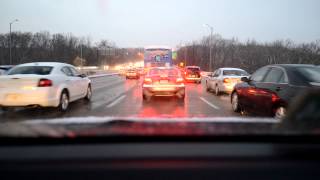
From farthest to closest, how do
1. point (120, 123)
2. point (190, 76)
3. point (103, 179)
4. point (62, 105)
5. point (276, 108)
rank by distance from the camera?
point (190, 76) < point (62, 105) < point (276, 108) < point (120, 123) < point (103, 179)

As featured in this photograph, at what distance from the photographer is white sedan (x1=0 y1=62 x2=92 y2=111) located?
1220 cm

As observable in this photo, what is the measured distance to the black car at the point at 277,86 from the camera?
361 inches

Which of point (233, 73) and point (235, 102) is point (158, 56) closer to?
point (233, 73)

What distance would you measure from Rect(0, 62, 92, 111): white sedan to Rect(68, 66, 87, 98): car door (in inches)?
43.1

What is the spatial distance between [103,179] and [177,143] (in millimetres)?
506

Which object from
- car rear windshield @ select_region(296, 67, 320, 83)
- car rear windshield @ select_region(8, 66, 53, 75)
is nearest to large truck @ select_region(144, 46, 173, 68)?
car rear windshield @ select_region(8, 66, 53, 75)

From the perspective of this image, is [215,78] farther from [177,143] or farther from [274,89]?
[177,143]

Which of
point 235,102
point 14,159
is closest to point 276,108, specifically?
point 235,102

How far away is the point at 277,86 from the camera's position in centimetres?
990

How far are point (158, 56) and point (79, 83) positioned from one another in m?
19.9

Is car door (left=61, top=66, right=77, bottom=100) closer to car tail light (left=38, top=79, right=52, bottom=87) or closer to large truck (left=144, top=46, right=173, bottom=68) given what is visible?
car tail light (left=38, top=79, right=52, bottom=87)

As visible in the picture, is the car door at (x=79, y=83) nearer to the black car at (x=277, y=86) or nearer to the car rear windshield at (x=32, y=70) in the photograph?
the car rear windshield at (x=32, y=70)

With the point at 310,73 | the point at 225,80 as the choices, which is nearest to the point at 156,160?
the point at 310,73

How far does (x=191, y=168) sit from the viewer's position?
2365mm
